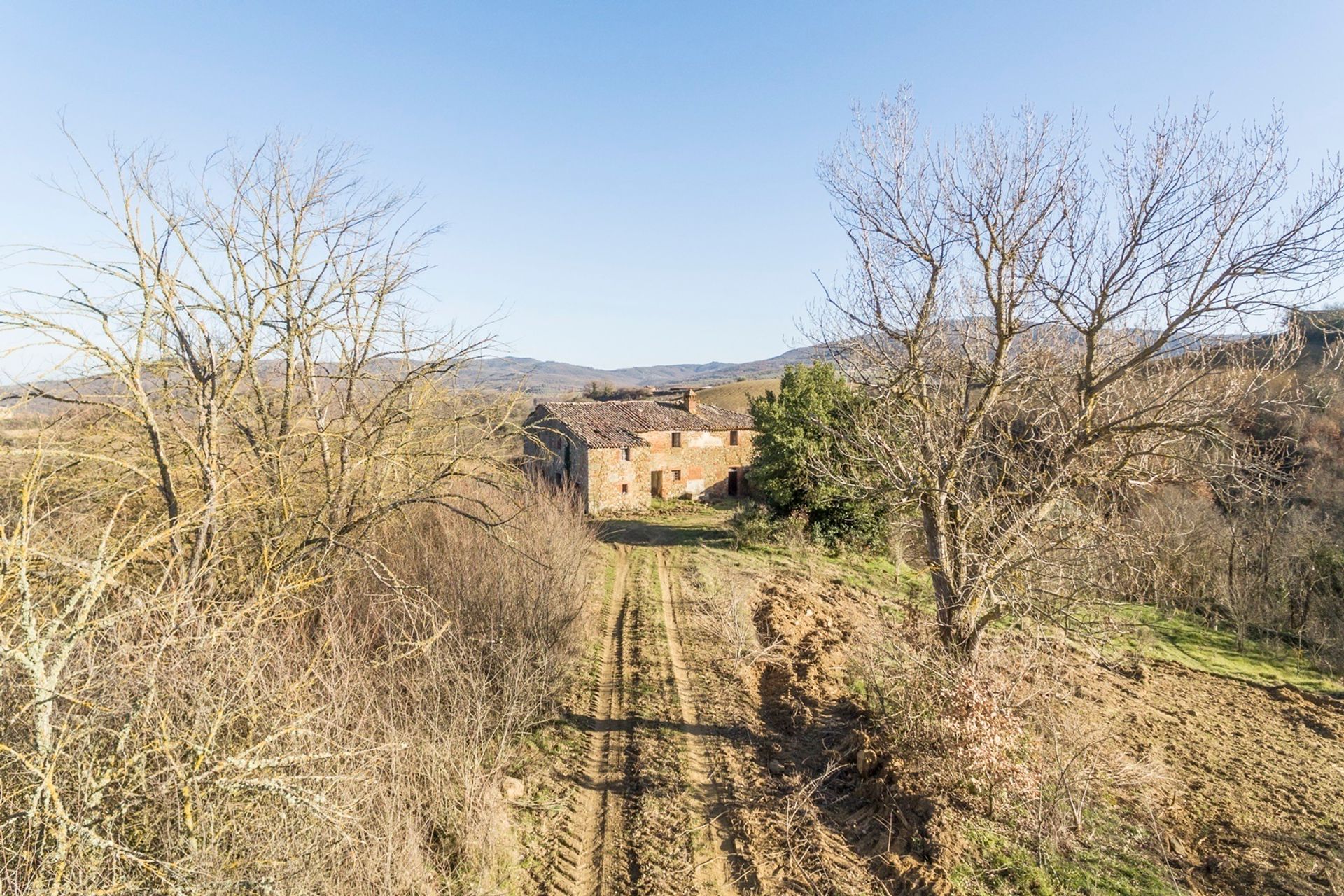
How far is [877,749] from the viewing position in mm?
7867

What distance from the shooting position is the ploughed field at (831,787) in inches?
241

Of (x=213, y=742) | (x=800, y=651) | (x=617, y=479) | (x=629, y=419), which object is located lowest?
(x=800, y=651)

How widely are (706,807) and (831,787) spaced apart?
5.19 ft

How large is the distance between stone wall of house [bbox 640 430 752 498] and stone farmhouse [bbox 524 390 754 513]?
3cm

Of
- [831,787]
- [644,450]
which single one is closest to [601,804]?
[831,787]

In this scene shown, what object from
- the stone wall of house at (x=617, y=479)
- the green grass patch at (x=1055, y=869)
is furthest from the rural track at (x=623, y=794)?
the stone wall of house at (x=617, y=479)

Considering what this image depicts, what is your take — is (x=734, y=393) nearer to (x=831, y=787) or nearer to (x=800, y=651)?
(x=800, y=651)

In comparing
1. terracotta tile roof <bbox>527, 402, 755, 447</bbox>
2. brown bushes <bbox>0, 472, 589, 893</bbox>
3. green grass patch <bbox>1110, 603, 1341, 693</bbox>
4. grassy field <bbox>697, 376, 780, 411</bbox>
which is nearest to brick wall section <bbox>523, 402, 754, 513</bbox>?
terracotta tile roof <bbox>527, 402, 755, 447</bbox>

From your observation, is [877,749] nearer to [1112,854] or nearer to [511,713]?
[1112,854]

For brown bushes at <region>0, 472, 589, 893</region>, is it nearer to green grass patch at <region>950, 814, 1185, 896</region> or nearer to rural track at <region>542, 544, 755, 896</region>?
rural track at <region>542, 544, 755, 896</region>

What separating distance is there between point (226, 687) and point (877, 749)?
22.3 feet

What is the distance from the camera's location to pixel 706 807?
704 cm

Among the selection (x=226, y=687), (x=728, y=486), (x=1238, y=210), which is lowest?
(x=728, y=486)

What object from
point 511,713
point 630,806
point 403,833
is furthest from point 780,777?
point 403,833
